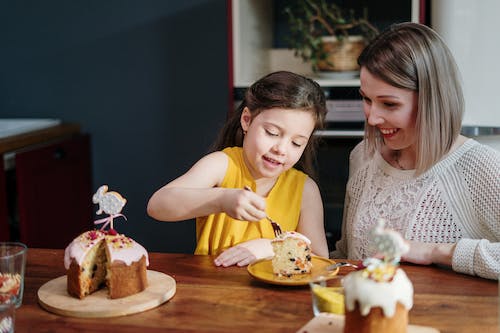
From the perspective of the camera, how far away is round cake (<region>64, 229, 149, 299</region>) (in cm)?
133

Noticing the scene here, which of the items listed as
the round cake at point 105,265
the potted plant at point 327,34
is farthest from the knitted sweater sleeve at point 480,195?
the potted plant at point 327,34

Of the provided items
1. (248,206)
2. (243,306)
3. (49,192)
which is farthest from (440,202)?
(49,192)

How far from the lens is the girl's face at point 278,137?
171cm

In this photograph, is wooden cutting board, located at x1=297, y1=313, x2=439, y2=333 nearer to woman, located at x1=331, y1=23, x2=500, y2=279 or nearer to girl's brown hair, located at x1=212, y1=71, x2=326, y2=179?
woman, located at x1=331, y1=23, x2=500, y2=279

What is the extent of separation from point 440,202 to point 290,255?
51cm

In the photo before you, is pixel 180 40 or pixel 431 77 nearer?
pixel 431 77

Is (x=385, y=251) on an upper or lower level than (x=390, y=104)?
lower

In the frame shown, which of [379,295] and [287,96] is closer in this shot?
[379,295]

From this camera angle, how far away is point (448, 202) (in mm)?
1714

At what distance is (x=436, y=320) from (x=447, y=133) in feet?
2.02

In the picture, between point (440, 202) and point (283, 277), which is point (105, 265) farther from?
point (440, 202)

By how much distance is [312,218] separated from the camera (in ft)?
6.09

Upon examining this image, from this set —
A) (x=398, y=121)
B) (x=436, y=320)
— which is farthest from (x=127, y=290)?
(x=398, y=121)

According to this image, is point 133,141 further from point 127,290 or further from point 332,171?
point 127,290
